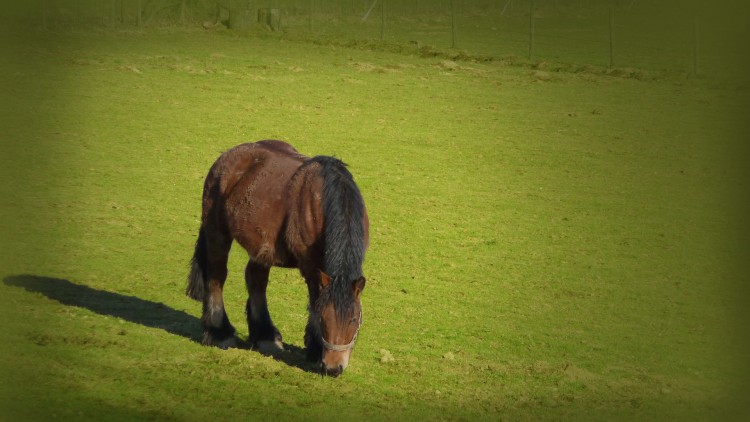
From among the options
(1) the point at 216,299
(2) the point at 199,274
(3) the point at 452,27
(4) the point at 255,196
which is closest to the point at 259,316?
(1) the point at 216,299

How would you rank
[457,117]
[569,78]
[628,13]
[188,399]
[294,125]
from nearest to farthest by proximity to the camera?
[628,13]
[188,399]
[294,125]
[457,117]
[569,78]

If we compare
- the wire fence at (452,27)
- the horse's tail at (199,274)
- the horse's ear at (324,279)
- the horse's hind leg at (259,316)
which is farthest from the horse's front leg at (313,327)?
the wire fence at (452,27)

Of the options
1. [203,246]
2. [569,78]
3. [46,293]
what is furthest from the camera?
[569,78]

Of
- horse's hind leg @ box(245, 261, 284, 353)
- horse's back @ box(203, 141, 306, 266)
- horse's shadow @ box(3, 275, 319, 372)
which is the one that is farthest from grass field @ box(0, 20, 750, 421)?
horse's back @ box(203, 141, 306, 266)

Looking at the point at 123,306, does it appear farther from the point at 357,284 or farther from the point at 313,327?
the point at 357,284

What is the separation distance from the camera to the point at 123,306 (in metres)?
8.33

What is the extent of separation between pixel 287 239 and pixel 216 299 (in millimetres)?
1117

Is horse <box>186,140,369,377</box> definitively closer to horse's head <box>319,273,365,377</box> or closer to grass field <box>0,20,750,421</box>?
horse's head <box>319,273,365,377</box>

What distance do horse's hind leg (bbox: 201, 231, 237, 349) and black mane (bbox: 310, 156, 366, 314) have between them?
4.41ft

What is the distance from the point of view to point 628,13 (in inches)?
77.4

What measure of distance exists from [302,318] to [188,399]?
8.61 ft

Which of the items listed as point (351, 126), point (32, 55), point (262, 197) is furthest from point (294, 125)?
point (262, 197)

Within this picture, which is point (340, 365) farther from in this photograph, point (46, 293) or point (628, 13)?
point (628, 13)

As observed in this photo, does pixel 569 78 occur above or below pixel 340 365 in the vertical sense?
above
